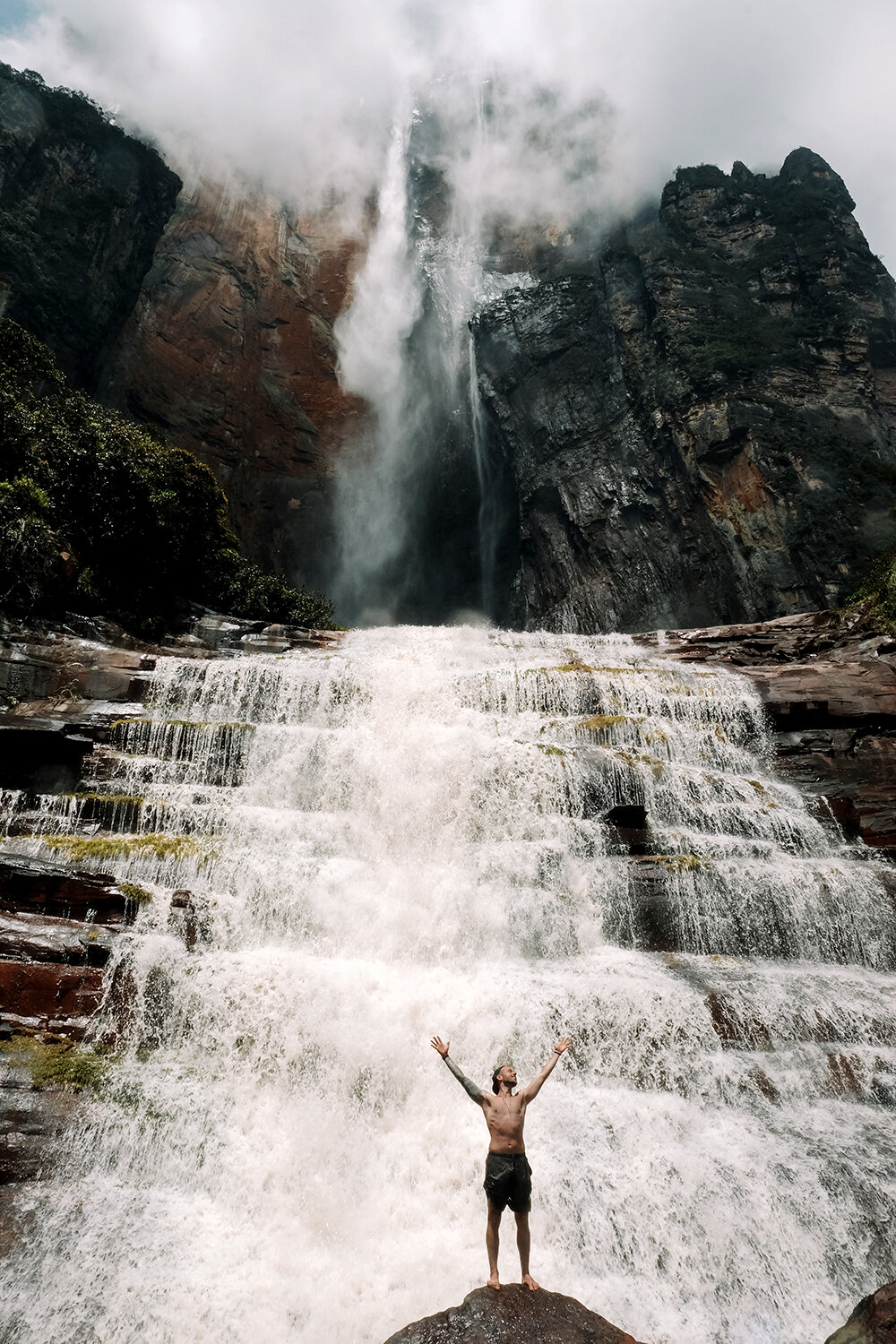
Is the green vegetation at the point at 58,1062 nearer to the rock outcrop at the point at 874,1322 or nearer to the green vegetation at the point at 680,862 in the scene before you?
the rock outcrop at the point at 874,1322

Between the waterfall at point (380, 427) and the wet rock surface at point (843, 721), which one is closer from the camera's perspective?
the wet rock surface at point (843, 721)

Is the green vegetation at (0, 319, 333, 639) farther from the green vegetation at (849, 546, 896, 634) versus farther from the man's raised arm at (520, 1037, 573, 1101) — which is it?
the green vegetation at (849, 546, 896, 634)

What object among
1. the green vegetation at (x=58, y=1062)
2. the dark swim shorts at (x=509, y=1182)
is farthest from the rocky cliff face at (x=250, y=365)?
the dark swim shorts at (x=509, y=1182)

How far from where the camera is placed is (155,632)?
18062 millimetres

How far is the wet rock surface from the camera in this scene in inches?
495

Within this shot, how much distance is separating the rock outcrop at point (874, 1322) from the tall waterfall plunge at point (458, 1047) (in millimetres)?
1400

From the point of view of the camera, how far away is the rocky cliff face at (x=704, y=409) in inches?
976

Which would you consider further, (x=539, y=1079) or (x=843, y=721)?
(x=843, y=721)

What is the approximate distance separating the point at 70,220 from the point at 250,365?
876cm

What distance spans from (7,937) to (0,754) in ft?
15.2

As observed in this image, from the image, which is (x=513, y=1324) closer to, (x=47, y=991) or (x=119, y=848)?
(x=47, y=991)

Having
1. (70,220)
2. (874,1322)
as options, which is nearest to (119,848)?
(874,1322)

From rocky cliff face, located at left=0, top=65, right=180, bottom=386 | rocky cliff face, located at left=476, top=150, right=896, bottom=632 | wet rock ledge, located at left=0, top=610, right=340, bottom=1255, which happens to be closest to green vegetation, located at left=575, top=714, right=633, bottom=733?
wet rock ledge, located at left=0, top=610, right=340, bottom=1255

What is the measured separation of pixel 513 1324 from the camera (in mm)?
4496
